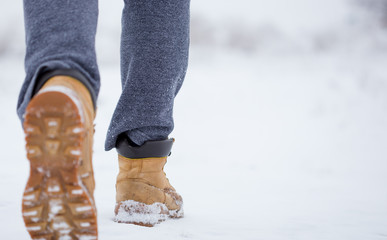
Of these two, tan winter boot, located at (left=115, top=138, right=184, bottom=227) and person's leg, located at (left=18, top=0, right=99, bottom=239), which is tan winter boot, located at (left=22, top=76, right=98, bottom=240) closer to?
person's leg, located at (left=18, top=0, right=99, bottom=239)

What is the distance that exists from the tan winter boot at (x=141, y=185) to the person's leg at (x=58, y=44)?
314 mm

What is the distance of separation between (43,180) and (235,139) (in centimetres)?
325

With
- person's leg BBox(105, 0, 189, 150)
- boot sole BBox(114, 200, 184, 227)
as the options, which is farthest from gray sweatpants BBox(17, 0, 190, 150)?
boot sole BBox(114, 200, 184, 227)

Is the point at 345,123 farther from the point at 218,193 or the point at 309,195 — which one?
the point at 218,193

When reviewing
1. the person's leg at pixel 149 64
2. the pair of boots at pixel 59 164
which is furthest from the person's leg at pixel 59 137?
the person's leg at pixel 149 64

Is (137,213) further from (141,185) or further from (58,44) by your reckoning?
(58,44)

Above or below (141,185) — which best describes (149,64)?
above

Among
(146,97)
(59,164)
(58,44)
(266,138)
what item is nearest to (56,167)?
(59,164)

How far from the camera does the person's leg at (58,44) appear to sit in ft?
1.88

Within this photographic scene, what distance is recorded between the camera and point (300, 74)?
6.42 meters

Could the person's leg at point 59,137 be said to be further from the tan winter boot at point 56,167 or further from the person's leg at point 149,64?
the person's leg at point 149,64

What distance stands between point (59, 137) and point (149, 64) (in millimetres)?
369

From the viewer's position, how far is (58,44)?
22.8 inches

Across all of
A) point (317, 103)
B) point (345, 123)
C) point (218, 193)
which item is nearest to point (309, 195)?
point (218, 193)
